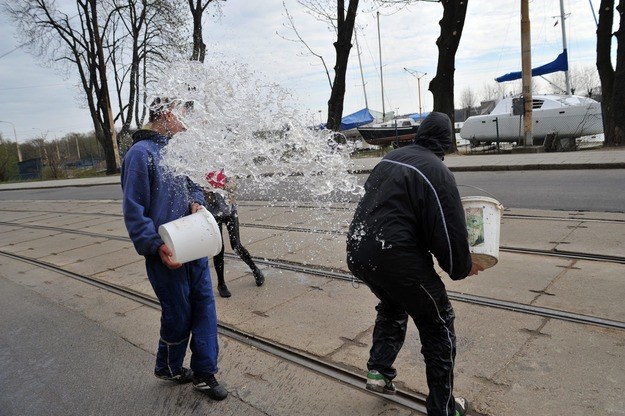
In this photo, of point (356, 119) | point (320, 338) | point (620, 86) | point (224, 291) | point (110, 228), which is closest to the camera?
point (320, 338)

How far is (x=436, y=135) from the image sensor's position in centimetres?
262

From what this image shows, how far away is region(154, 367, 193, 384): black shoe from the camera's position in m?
3.37

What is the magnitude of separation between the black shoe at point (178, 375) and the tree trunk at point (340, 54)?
55.8 feet

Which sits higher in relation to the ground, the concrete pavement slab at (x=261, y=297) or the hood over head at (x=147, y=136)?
the hood over head at (x=147, y=136)

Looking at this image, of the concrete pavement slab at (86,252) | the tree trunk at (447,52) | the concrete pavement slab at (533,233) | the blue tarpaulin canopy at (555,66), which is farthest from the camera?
the blue tarpaulin canopy at (555,66)

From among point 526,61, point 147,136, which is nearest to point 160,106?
point 147,136

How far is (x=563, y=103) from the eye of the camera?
64.4 ft

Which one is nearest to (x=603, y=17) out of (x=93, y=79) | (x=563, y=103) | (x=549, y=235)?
(x=563, y=103)

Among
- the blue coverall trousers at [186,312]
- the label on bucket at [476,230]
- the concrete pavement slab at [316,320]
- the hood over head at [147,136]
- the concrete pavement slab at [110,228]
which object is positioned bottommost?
the concrete pavement slab at [316,320]

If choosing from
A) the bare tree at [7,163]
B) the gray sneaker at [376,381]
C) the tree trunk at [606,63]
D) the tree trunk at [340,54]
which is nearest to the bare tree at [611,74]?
the tree trunk at [606,63]

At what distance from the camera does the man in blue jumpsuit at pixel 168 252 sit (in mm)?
2961

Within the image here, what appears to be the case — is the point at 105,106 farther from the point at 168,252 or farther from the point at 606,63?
the point at 168,252

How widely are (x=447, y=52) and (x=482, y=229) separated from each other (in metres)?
17.4

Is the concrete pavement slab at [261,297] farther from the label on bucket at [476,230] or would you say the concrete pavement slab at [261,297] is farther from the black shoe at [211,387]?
the label on bucket at [476,230]
